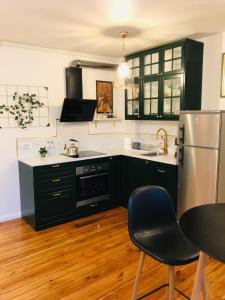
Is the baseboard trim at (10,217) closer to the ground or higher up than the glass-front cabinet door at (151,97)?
closer to the ground

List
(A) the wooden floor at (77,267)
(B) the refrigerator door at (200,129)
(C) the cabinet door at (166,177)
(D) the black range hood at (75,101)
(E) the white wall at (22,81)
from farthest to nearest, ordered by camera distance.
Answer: (D) the black range hood at (75,101) < (E) the white wall at (22,81) < (C) the cabinet door at (166,177) < (B) the refrigerator door at (200,129) < (A) the wooden floor at (77,267)

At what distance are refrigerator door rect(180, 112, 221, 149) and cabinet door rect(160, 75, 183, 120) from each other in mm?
443

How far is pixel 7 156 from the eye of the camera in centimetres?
354

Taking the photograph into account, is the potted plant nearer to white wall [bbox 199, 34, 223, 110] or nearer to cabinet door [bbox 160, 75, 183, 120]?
cabinet door [bbox 160, 75, 183, 120]

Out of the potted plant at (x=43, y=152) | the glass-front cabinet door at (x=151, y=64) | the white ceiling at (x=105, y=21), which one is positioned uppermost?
Result: the white ceiling at (x=105, y=21)

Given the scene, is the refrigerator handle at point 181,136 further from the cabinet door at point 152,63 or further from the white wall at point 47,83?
the cabinet door at point 152,63

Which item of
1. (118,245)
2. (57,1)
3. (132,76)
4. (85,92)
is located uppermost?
(57,1)

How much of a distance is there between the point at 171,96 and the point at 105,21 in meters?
1.39

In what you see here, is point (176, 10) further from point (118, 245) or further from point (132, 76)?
point (118, 245)

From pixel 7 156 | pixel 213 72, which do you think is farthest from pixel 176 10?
pixel 7 156

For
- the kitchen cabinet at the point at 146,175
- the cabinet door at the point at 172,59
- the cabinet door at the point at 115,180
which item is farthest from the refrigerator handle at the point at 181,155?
the cabinet door at the point at 115,180

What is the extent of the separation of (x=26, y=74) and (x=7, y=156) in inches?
47.0

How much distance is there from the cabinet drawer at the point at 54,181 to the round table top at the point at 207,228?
2167mm

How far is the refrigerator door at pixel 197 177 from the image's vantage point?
279 cm
